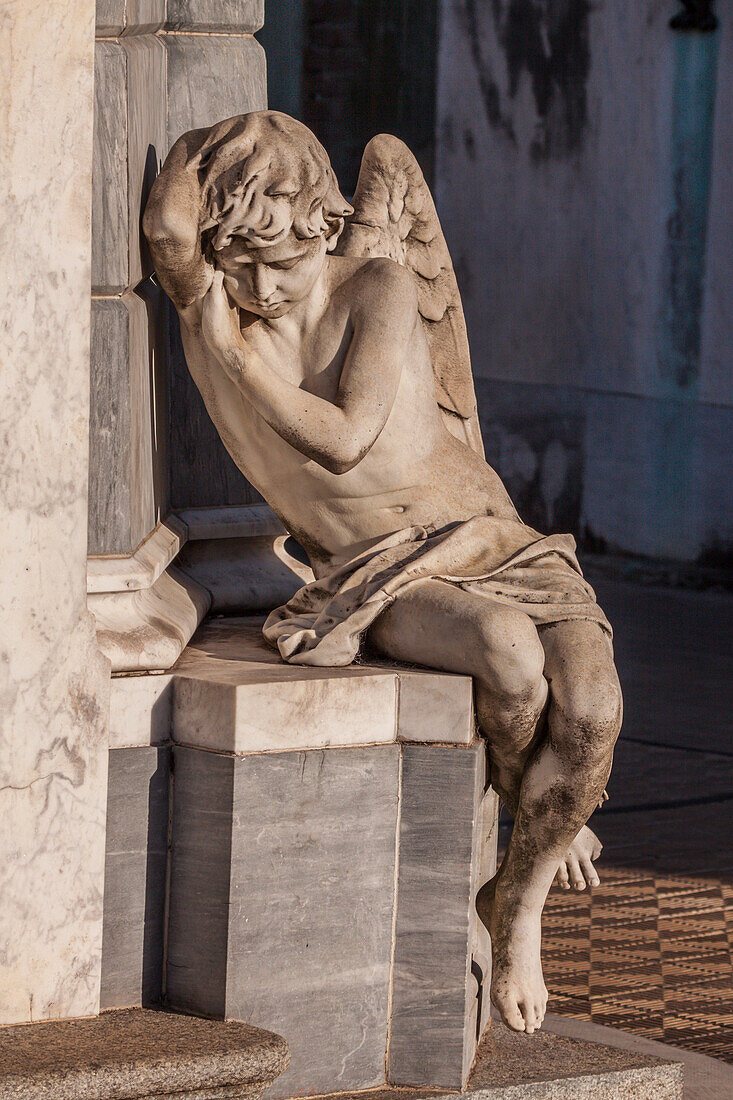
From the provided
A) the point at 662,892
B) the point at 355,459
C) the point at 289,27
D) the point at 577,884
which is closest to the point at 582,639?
the point at 355,459

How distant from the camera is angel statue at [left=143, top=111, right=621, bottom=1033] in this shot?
288 cm

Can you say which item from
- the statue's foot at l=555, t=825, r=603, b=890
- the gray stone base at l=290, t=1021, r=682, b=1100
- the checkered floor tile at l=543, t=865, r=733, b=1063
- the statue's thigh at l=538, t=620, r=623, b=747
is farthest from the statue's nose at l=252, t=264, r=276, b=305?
the checkered floor tile at l=543, t=865, r=733, b=1063

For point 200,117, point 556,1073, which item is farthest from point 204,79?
point 556,1073

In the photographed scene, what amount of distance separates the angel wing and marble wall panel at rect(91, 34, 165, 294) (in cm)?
62

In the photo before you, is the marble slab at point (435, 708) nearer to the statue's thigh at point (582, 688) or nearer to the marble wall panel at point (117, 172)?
the statue's thigh at point (582, 688)

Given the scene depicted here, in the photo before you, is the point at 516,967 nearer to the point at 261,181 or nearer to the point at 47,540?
the point at 47,540

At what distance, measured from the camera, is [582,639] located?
2.98m

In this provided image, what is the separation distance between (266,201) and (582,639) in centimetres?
94

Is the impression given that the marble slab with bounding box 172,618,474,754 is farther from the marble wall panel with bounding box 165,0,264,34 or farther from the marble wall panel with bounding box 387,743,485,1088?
the marble wall panel with bounding box 165,0,264,34

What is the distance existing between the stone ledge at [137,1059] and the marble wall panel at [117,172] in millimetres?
1218

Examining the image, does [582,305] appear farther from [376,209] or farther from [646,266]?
[376,209]

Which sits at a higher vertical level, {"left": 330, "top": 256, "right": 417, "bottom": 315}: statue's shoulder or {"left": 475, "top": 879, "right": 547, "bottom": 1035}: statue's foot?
{"left": 330, "top": 256, "right": 417, "bottom": 315}: statue's shoulder

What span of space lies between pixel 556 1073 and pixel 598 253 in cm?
809

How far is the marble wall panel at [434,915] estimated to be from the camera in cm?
289
